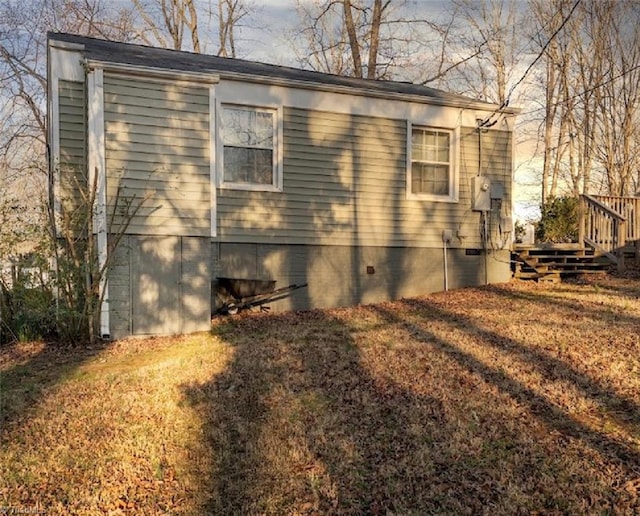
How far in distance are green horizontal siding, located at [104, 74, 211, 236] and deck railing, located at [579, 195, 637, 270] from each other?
26.9 ft

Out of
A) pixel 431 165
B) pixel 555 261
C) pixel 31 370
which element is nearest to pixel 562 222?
pixel 555 261

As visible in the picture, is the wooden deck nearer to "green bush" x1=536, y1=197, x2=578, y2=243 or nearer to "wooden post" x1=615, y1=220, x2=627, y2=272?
"wooden post" x1=615, y1=220, x2=627, y2=272

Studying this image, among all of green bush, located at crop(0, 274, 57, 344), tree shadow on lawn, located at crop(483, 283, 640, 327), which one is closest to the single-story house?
green bush, located at crop(0, 274, 57, 344)

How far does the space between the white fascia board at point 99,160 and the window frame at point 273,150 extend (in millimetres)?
1940

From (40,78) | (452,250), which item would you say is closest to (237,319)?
(452,250)

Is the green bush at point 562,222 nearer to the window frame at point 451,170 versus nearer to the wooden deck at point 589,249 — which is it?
the wooden deck at point 589,249

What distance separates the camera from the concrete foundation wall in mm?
9297

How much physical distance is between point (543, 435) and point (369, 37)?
745 inches

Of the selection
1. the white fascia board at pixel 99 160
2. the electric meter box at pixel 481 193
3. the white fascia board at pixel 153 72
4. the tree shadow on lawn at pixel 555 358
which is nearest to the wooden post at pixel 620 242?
the tree shadow on lawn at pixel 555 358

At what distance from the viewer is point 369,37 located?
20141 millimetres

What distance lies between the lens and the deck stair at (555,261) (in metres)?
11.3

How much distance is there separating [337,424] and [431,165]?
7473mm

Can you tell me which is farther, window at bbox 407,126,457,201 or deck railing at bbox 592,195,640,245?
deck railing at bbox 592,195,640,245

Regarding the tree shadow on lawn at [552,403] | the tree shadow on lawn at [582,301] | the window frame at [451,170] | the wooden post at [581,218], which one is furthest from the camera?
the wooden post at [581,218]
